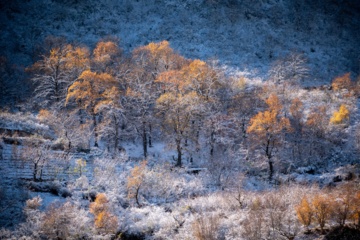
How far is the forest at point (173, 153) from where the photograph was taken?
2066 cm

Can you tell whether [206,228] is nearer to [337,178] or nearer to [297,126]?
[337,178]

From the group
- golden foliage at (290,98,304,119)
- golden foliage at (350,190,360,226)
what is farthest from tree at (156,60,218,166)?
golden foliage at (350,190,360,226)

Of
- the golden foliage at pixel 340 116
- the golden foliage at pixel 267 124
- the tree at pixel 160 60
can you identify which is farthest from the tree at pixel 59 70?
the golden foliage at pixel 340 116

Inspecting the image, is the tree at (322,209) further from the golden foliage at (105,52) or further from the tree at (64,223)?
the golden foliage at (105,52)

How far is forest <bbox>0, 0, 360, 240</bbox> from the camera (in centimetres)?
2066

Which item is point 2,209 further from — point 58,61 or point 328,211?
point 328,211

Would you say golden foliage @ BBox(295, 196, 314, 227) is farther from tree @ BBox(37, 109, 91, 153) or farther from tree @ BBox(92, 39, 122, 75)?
tree @ BBox(92, 39, 122, 75)

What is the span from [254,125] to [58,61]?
25.9 meters

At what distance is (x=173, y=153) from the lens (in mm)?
34531

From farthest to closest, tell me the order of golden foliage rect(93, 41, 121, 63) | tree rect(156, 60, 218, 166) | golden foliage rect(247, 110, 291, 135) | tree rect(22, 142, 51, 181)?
golden foliage rect(93, 41, 121, 63), tree rect(156, 60, 218, 166), golden foliage rect(247, 110, 291, 135), tree rect(22, 142, 51, 181)

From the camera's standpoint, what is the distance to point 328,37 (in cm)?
6144

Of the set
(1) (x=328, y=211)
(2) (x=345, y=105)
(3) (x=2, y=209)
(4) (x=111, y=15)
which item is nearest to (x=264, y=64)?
(2) (x=345, y=105)

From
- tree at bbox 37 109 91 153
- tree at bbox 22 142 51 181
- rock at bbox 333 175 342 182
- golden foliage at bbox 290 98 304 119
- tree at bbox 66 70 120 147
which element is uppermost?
tree at bbox 66 70 120 147

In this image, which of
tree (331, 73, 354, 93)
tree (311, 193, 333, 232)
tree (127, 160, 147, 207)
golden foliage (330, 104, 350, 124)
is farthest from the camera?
tree (331, 73, 354, 93)
